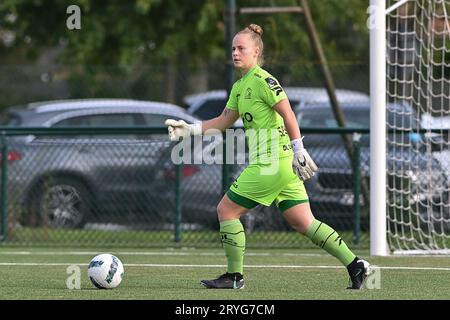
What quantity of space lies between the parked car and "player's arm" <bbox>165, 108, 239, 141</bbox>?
5009mm

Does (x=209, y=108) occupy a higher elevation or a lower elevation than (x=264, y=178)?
higher

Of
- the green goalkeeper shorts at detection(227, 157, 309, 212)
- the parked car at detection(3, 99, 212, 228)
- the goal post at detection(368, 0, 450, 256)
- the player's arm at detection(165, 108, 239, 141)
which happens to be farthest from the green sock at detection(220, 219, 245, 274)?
the parked car at detection(3, 99, 212, 228)

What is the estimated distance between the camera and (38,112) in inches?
731

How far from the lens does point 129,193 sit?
1545cm

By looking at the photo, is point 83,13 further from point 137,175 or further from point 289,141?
point 289,141

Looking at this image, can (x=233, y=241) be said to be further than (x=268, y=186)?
Yes

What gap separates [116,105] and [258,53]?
9309 millimetres

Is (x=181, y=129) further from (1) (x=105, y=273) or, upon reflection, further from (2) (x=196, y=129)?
(1) (x=105, y=273)

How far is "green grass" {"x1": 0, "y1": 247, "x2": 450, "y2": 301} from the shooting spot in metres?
9.32

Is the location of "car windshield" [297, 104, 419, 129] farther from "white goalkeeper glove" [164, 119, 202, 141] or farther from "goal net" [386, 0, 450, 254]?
"white goalkeeper glove" [164, 119, 202, 141]

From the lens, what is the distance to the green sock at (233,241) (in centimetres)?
977

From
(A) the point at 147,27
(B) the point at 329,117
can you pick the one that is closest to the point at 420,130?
(B) the point at 329,117

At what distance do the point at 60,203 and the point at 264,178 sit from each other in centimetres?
621
